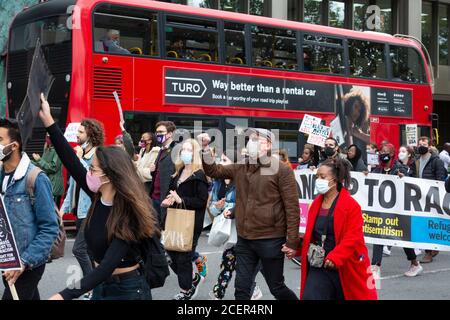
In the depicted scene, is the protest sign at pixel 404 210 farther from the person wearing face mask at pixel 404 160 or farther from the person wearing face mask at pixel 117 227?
the person wearing face mask at pixel 117 227

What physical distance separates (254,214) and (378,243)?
3965mm

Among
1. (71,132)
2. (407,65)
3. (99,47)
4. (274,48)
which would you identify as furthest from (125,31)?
(407,65)

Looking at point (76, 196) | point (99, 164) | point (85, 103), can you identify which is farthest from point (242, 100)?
point (99, 164)

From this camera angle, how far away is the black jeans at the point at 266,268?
22.1ft

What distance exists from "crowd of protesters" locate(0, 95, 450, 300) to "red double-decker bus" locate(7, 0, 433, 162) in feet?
16.5

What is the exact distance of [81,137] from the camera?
7465 millimetres

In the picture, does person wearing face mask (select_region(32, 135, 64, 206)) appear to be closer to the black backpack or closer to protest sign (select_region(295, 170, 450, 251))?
protest sign (select_region(295, 170, 450, 251))

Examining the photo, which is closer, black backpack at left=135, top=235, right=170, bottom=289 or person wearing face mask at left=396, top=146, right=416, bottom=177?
black backpack at left=135, top=235, right=170, bottom=289

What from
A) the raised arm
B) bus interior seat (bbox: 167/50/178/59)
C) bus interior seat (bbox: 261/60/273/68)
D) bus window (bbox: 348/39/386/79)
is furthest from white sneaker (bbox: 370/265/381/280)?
bus window (bbox: 348/39/386/79)

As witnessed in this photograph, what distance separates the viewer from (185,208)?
8.03 metres

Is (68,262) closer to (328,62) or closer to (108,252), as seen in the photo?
(108,252)

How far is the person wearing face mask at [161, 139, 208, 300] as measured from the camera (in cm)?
789

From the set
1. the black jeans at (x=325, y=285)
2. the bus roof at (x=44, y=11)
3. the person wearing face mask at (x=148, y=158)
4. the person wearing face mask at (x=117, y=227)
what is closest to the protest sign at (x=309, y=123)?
the person wearing face mask at (x=148, y=158)

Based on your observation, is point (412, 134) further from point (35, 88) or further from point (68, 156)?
point (35, 88)
